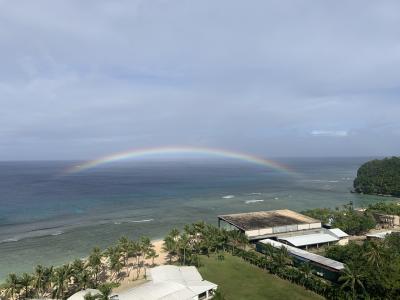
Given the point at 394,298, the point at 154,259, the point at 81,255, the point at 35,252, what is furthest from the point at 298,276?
the point at 35,252

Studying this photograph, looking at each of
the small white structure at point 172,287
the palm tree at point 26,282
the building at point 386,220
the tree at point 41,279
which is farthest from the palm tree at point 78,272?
the building at point 386,220

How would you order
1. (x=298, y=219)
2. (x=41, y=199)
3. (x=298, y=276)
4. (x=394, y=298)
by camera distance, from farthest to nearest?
(x=41, y=199), (x=298, y=219), (x=298, y=276), (x=394, y=298)

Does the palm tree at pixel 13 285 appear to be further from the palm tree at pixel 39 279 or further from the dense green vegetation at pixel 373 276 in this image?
the dense green vegetation at pixel 373 276

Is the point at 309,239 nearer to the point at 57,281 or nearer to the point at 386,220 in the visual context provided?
the point at 386,220

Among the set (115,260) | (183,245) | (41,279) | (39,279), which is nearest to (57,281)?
(39,279)

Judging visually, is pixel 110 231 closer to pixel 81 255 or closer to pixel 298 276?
pixel 81 255

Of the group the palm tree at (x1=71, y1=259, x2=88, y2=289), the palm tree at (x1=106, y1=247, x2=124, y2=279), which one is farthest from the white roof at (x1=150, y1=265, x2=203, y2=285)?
the palm tree at (x1=71, y1=259, x2=88, y2=289)
